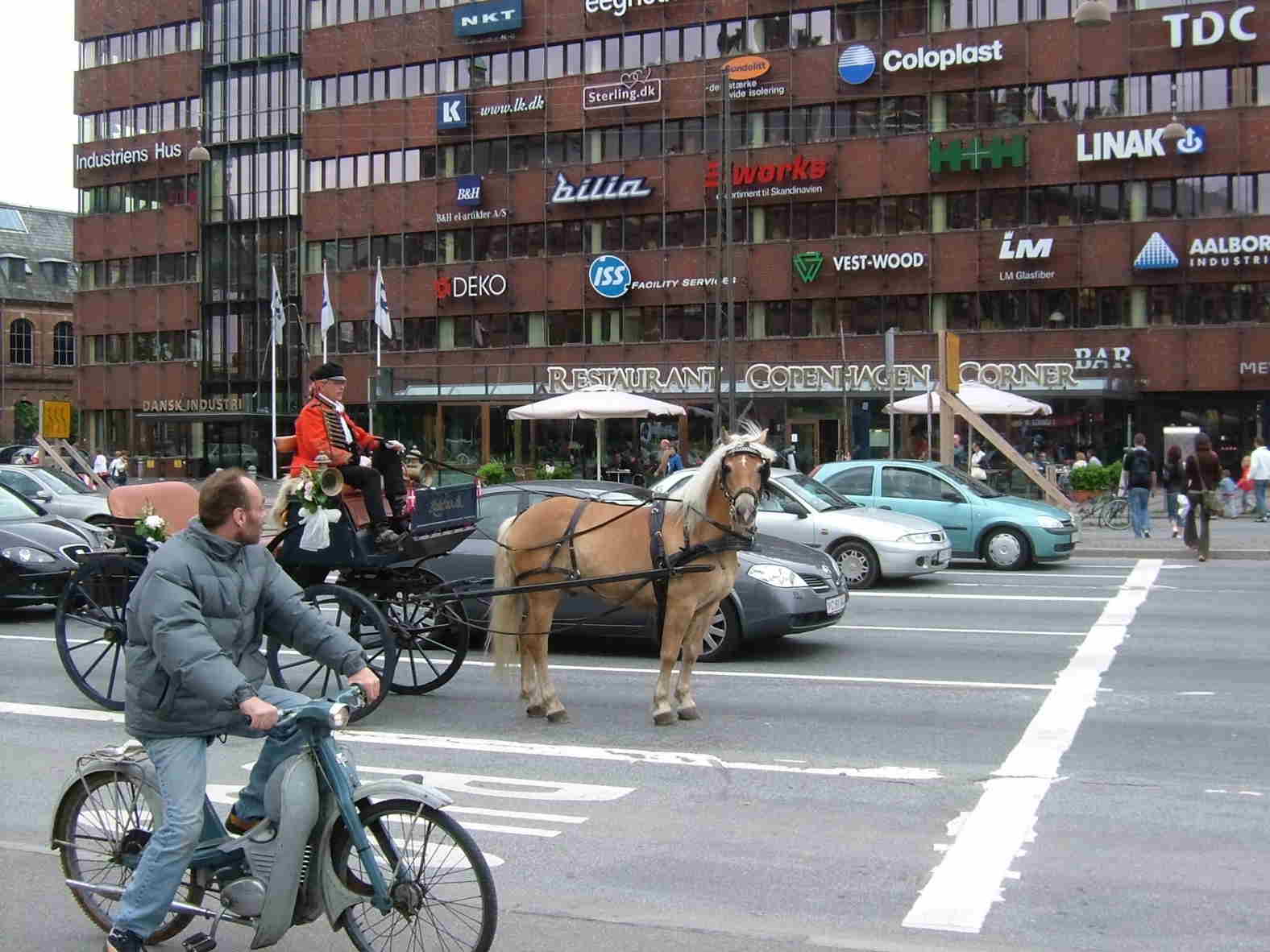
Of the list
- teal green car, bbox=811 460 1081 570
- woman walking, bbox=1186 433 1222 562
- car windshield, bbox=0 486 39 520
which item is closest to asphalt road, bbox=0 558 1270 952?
car windshield, bbox=0 486 39 520

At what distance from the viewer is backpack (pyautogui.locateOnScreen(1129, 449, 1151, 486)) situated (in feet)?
81.2

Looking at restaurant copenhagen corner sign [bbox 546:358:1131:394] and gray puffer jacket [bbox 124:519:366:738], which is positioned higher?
restaurant copenhagen corner sign [bbox 546:358:1131:394]

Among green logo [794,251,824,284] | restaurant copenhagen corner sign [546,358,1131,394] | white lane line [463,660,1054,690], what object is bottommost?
white lane line [463,660,1054,690]

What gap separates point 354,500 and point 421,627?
1.03 m

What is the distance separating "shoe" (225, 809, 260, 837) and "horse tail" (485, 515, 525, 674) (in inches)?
174

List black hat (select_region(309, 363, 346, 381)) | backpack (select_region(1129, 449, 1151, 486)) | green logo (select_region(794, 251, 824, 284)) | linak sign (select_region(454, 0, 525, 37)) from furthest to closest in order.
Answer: linak sign (select_region(454, 0, 525, 37)) < green logo (select_region(794, 251, 824, 284)) < backpack (select_region(1129, 449, 1151, 486)) < black hat (select_region(309, 363, 346, 381))

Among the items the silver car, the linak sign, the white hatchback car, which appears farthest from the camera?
the linak sign

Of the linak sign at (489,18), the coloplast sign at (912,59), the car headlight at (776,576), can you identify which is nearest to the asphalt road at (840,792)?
the car headlight at (776,576)

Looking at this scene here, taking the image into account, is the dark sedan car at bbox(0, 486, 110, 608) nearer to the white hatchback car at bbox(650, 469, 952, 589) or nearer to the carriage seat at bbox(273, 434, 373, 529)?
the carriage seat at bbox(273, 434, 373, 529)

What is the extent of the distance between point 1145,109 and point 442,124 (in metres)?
26.8

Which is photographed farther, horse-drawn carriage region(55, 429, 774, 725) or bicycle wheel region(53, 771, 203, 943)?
horse-drawn carriage region(55, 429, 774, 725)

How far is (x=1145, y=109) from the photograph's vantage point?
146ft

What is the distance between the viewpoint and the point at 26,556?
14.5m

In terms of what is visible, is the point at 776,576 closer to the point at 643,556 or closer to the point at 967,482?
the point at 643,556
